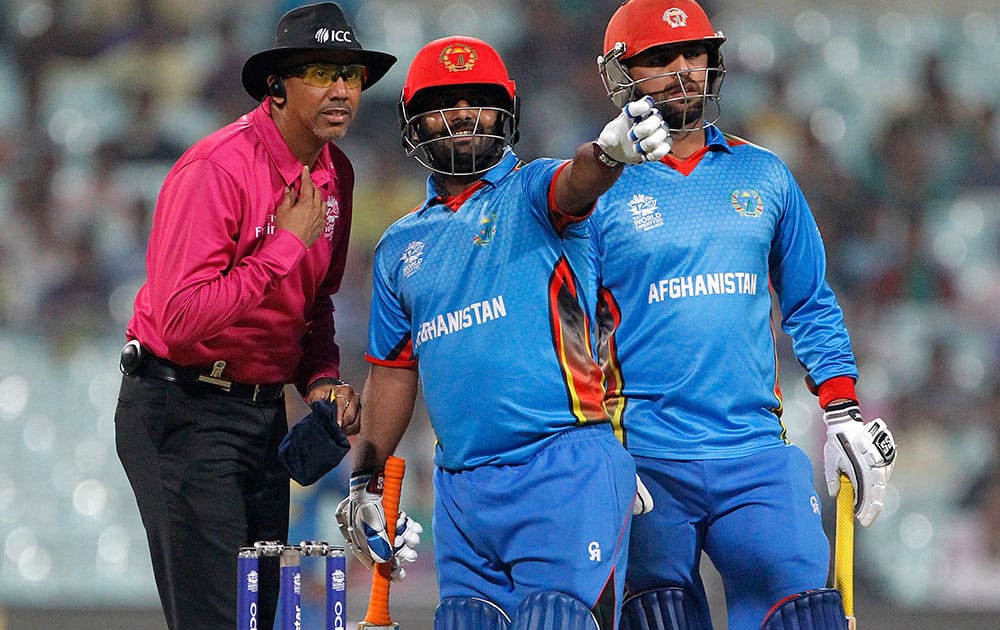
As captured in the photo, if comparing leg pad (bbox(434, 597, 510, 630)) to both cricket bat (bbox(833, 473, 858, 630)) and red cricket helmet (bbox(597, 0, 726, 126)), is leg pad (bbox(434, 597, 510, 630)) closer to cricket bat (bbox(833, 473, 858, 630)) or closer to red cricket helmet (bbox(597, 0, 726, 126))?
cricket bat (bbox(833, 473, 858, 630))

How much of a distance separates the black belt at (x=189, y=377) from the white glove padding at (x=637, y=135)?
118 centimetres

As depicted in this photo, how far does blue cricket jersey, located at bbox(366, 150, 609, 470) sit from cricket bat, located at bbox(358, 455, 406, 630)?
0.79ft

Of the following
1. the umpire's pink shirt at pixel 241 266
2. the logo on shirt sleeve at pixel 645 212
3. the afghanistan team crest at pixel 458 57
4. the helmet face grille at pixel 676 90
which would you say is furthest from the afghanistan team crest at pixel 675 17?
the umpire's pink shirt at pixel 241 266

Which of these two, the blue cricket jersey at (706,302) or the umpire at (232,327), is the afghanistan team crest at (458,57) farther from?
the blue cricket jersey at (706,302)

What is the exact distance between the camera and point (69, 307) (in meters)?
6.83

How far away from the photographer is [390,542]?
3.02m

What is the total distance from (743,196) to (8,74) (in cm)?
515

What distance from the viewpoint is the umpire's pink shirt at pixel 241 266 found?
9.49 ft

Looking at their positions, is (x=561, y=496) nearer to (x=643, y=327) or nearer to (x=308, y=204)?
(x=643, y=327)

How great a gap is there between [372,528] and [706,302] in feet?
2.99

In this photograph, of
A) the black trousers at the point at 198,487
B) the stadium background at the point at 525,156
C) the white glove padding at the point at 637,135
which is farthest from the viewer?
the stadium background at the point at 525,156

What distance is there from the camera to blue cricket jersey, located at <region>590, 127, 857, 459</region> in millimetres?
2984

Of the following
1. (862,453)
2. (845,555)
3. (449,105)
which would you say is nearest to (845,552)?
(845,555)

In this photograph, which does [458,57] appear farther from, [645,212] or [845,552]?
[845,552]
